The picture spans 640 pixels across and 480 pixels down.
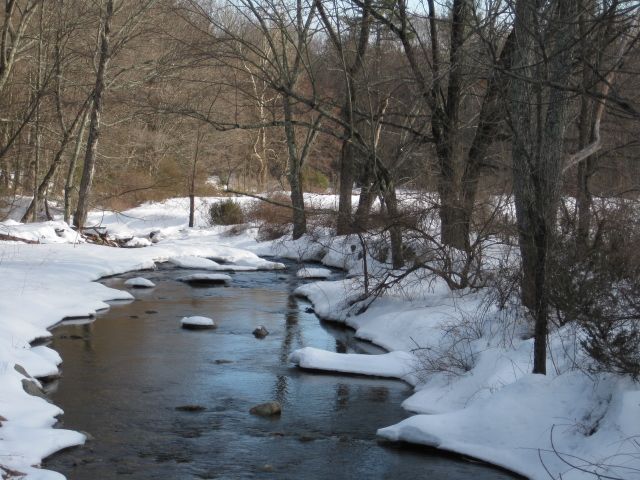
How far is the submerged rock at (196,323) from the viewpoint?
13453 mm

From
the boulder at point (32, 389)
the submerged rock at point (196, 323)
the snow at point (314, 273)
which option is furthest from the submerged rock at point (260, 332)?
the snow at point (314, 273)

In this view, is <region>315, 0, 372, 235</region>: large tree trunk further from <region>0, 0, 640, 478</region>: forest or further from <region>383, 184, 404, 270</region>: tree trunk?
<region>383, 184, 404, 270</region>: tree trunk

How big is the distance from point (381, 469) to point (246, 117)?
34305 millimetres

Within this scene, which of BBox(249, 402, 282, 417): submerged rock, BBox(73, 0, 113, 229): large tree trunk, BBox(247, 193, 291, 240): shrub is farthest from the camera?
BBox(247, 193, 291, 240): shrub

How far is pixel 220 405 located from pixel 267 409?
2.04 ft

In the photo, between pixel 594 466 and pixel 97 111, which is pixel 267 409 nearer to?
pixel 594 466

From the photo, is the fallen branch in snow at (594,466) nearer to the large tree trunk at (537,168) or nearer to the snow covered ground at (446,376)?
the snow covered ground at (446,376)

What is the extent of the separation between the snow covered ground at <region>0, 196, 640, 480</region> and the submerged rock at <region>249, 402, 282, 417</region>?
1.28m

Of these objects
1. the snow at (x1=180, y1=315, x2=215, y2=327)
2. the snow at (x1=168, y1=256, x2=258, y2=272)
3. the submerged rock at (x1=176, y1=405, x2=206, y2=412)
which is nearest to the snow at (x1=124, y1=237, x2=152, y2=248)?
the snow at (x1=168, y1=256, x2=258, y2=272)

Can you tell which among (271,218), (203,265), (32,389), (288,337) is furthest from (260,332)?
(271,218)

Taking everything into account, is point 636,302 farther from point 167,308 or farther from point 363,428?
point 167,308

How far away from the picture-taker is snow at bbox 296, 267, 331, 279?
21.1 meters

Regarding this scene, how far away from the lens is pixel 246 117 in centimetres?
4038

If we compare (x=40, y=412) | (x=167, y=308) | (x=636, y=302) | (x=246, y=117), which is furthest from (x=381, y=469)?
(x=246, y=117)
